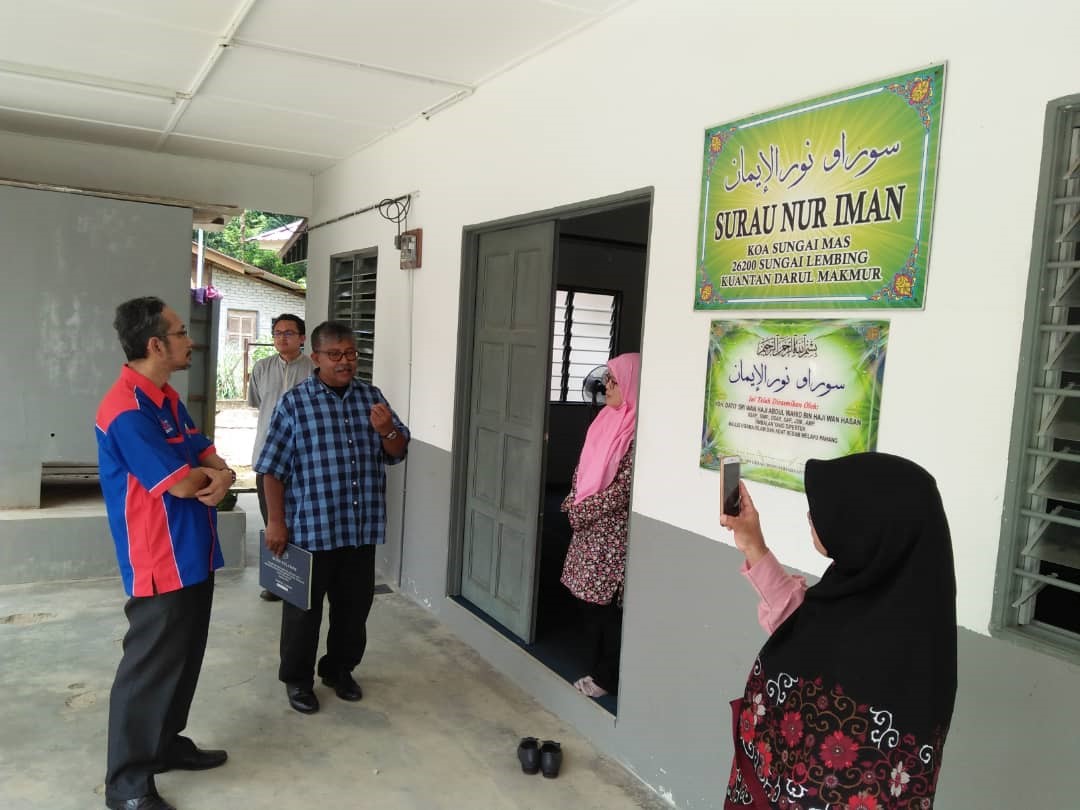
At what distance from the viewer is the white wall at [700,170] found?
1833 millimetres

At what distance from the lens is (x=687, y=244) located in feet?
8.98

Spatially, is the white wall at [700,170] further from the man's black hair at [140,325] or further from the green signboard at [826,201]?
the man's black hair at [140,325]

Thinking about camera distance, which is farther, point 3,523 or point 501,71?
point 3,523

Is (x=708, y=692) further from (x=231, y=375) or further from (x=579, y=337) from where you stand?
(x=231, y=375)

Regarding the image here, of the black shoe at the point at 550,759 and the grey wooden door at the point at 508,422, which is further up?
the grey wooden door at the point at 508,422

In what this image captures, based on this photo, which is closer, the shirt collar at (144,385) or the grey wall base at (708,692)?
the grey wall base at (708,692)

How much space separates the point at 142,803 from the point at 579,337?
5.63 m

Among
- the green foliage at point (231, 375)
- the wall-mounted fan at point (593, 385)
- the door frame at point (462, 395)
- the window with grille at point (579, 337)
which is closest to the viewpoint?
the door frame at point (462, 395)

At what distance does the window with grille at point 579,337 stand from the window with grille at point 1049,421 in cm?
580

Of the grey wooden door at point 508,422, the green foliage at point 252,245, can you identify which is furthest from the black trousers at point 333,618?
the green foliage at point 252,245

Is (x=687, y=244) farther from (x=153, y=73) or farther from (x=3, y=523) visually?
(x=3, y=523)

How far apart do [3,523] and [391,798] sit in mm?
3475

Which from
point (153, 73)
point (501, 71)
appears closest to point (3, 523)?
point (153, 73)

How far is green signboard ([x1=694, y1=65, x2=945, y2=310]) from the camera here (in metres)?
2.02
